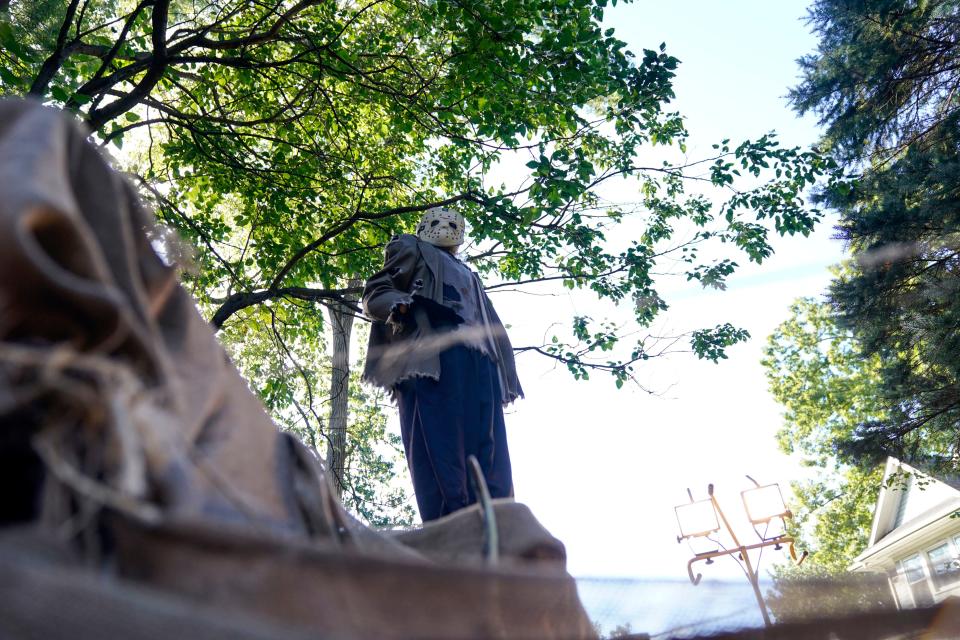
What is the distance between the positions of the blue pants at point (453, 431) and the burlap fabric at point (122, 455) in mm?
2258

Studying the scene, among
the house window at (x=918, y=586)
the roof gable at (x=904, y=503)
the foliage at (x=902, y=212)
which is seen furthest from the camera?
the roof gable at (x=904, y=503)

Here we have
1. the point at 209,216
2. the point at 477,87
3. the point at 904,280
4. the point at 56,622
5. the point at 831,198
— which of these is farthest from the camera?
the point at 831,198

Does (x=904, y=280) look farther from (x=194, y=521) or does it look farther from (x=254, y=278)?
(x=194, y=521)

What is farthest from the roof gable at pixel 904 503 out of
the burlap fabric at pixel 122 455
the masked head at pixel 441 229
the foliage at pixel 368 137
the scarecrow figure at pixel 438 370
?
the burlap fabric at pixel 122 455

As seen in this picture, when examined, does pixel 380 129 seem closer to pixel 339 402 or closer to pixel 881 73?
pixel 339 402

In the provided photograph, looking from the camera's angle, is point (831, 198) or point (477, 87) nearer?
point (477, 87)

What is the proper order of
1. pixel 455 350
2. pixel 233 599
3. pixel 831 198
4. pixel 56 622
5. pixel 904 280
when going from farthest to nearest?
pixel 831 198 < pixel 904 280 < pixel 455 350 < pixel 233 599 < pixel 56 622

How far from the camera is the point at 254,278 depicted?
8.56 metres

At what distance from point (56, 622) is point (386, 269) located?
3.16m

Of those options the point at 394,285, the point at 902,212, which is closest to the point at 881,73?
the point at 902,212

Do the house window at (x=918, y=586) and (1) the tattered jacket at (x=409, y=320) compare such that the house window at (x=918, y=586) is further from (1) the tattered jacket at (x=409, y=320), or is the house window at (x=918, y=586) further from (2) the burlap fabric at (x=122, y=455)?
(1) the tattered jacket at (x=409, y=320)

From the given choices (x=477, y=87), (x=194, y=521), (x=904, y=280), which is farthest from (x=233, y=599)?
(x=904, y=280)

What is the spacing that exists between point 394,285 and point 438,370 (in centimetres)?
50

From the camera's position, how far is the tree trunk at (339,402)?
8591 millimetres
